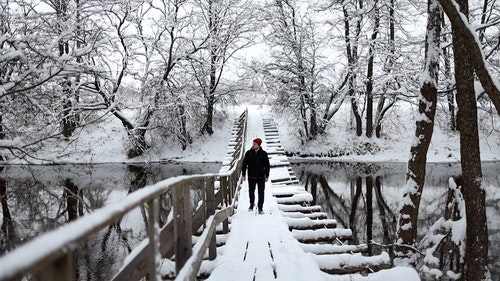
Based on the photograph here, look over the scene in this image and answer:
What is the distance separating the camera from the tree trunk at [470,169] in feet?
22.3

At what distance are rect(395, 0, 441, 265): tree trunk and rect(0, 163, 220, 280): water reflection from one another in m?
6.37

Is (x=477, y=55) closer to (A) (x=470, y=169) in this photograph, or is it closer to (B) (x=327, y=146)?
(A) (x=470, y=169)

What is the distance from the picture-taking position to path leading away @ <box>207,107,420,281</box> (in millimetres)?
5000

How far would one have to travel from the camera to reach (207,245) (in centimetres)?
467

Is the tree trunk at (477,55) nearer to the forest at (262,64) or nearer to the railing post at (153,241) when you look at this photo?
the railing post at (153,241)

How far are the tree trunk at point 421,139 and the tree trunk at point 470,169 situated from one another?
3.57 feet

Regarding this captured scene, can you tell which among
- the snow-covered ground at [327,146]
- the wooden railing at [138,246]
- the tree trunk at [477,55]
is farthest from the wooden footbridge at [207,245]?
the snow-covered ground at [327,146]

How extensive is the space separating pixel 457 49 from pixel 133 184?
15312mm

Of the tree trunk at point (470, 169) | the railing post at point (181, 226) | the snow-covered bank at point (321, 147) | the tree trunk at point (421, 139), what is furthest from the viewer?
the snow-covered bank at point (321, 147)

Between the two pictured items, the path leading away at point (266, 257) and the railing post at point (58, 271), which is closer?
the railing post at point (58, 271)

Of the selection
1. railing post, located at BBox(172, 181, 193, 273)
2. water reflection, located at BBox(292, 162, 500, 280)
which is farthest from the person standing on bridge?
railing post, located at BBox(172, 181, 193, 273)

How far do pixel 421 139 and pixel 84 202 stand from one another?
675 centimetres

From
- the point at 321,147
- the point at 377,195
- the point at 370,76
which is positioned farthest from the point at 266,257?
the point at 370,76

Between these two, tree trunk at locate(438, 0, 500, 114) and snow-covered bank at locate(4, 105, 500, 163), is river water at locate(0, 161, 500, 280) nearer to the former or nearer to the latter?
snow-covered bank at locate(4, 105, 500, 163)
